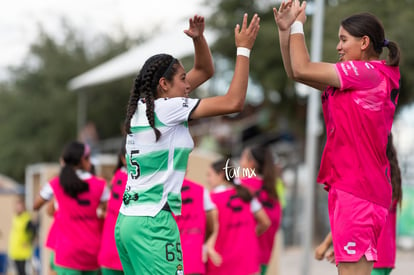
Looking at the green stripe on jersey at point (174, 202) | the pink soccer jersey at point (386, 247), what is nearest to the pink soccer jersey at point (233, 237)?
the pink soccer jersey at point (386, 247)

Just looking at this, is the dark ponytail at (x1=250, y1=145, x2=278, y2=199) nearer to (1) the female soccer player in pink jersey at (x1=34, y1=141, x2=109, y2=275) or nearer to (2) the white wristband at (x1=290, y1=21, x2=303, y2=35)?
(1) the female soccer player in pink jersey at (x1=34, y1=141, x2=109, y2=275)

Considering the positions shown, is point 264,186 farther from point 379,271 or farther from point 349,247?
point 349,247

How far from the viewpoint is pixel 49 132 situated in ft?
108

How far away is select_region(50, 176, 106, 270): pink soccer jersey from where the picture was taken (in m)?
7.66

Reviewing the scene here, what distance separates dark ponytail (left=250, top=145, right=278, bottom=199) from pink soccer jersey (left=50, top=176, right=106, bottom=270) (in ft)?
7.66

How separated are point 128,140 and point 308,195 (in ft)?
25.4

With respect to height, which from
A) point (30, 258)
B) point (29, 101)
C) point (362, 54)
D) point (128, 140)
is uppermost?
point (29, 101)

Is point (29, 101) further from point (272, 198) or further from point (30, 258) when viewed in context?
point (272, 198)

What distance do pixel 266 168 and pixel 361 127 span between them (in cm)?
476

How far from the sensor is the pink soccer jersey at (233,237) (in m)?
8.28

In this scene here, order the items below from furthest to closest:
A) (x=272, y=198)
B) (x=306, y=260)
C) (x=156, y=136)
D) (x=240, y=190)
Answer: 1. (x=306, y=260)
2. (x=272, y=198)
3. (x=240, y=190)
4. (x=156, y=136)

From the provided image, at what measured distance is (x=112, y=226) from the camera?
7254mm

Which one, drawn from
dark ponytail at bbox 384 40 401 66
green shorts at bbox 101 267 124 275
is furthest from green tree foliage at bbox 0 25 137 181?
dark ponytail at bbox 384 40 401 66

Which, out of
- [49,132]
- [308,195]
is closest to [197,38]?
[308,195]
